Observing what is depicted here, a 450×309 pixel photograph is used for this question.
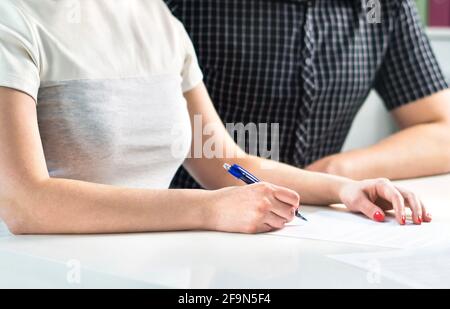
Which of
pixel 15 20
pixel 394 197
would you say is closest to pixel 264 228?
pixel 394 197

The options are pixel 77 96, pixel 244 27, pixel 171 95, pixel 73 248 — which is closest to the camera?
pixel 73 248

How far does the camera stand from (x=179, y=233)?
1194 mm

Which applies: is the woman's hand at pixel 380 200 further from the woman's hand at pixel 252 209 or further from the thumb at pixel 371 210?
the woman's hand at pixel 252 209

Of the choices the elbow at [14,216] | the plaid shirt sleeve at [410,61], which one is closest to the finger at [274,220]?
the elbow at [14,216]

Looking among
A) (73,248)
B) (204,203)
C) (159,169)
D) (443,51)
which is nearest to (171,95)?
(159,169)

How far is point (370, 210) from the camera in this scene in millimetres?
1352

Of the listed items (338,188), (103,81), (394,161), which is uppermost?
(103,81)

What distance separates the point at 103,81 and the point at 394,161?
857mm

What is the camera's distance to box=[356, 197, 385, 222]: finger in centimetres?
133

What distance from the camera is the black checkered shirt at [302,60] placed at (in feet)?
6.80

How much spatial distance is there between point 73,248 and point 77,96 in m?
0.32

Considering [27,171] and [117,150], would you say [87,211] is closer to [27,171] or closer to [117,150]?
[27,171]

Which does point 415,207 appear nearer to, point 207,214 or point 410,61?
point 207,214

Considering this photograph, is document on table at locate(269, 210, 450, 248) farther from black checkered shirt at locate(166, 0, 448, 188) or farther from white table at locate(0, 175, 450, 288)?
black checkered shirt at locate(166, 0, 448, 188)
